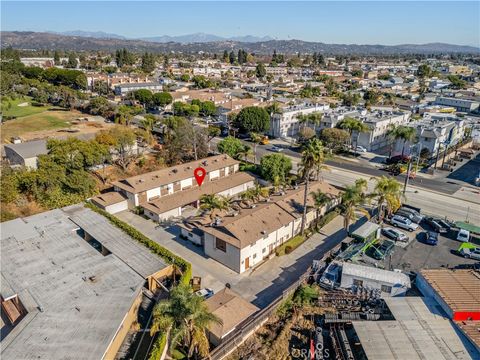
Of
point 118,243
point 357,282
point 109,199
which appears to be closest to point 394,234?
point 357,282

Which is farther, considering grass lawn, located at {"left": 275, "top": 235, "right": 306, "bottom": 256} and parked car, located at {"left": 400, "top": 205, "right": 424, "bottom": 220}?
parked car, located at {"left": 400, "top": 205, "right": 424, "bottom": 220}

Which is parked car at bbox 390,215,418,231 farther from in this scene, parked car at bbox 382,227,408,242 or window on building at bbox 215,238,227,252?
window on building at bbox 215,238,227,252

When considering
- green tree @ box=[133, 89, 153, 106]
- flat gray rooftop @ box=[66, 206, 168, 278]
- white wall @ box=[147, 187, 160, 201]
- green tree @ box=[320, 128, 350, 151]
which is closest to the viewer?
flat gray rooftop @ box=[66, 206, 168, 278]

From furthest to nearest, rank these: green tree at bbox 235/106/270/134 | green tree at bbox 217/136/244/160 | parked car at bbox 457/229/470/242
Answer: green tree at bbox 235/106/270/134 → green tree at bbox 217/136/244/160 → parked car at bbox 457/229/470/242

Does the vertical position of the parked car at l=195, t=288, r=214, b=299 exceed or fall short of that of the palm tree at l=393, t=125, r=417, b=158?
it falls short

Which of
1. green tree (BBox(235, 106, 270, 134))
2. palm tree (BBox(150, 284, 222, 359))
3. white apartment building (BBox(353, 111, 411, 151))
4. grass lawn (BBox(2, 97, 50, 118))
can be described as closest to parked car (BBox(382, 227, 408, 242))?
palm tree (BBox(150, 284, 222, 359))

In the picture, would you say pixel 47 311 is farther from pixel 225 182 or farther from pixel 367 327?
pixel 225 182

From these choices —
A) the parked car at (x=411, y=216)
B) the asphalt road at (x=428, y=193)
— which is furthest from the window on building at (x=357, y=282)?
the asphalt road at (x=428, y=193)
